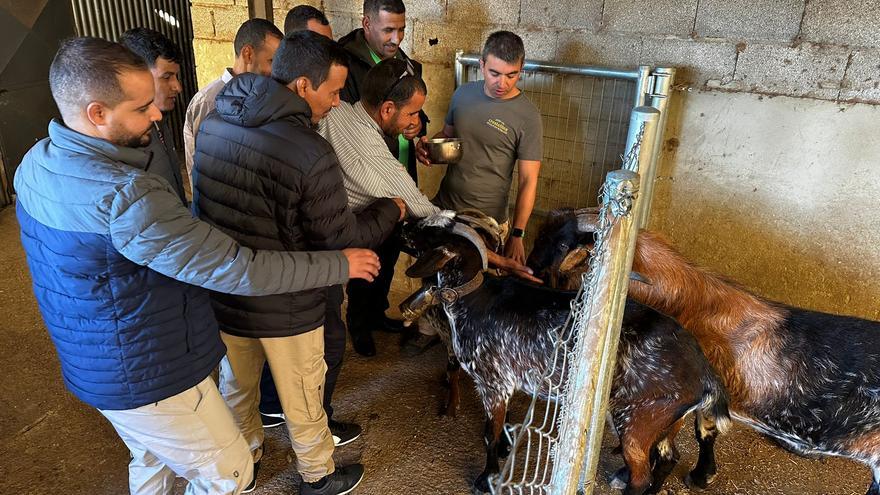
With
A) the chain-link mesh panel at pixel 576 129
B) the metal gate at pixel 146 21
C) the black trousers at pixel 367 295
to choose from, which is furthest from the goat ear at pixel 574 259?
the metal gate at pixel 146 21

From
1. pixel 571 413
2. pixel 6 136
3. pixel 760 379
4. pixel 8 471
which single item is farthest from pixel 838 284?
pixel 6 136

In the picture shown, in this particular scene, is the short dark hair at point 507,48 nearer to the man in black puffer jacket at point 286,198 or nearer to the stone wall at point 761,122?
the stone wall at point 761,122

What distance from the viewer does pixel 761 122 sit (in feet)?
13.2

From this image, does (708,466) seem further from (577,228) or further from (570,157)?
(570,157)

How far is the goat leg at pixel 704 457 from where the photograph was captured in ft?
10.4

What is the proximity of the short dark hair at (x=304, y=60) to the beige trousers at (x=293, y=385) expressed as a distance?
1.17 meters

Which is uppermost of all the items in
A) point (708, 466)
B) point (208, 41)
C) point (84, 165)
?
point (208, 41)

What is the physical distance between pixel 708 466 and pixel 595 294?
7.07 ft

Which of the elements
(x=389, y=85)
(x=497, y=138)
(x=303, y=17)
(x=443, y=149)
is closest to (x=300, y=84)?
(x=389, y=85)

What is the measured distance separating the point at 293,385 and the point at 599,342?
165cm

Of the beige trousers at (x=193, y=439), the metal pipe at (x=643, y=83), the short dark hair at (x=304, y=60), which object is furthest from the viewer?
the metal pipe at (x=643, y=83)

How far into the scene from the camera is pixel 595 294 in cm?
170

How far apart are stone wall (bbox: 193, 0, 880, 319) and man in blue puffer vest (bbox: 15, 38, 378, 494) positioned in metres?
3.07

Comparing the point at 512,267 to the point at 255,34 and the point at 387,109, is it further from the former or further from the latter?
the point at 255,34
